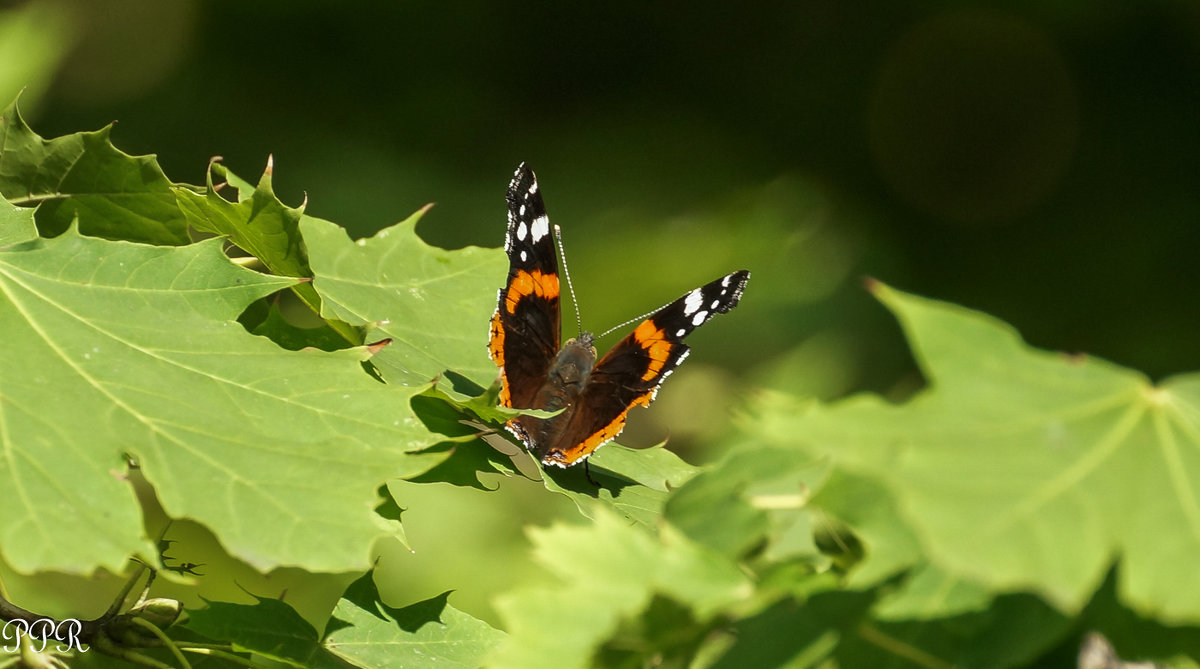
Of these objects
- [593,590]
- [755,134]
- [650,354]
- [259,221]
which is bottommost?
[755,134]

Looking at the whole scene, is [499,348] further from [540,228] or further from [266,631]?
[266,631]

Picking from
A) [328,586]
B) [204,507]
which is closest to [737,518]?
[204,507]

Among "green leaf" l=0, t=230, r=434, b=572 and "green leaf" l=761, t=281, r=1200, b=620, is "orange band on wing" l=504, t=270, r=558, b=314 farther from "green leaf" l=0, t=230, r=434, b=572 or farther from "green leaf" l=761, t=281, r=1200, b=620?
"green leaf" l=761, t=281, r=1200, b=620

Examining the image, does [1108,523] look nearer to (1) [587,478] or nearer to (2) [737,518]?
(2) [737,518]

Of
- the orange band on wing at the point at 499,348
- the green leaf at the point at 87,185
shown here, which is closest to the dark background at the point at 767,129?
the orange band on wing at the point at 499,348

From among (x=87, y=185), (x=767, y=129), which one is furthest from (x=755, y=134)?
(x=87, y=185)

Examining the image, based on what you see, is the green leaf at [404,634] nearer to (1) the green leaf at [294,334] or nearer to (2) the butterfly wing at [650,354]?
(1) the green leaf at [294,334]

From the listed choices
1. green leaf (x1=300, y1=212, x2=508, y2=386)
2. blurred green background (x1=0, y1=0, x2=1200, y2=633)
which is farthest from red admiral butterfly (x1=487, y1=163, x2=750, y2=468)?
blurred green background (x1=0, y1=0, x2=1200, y2=633)
